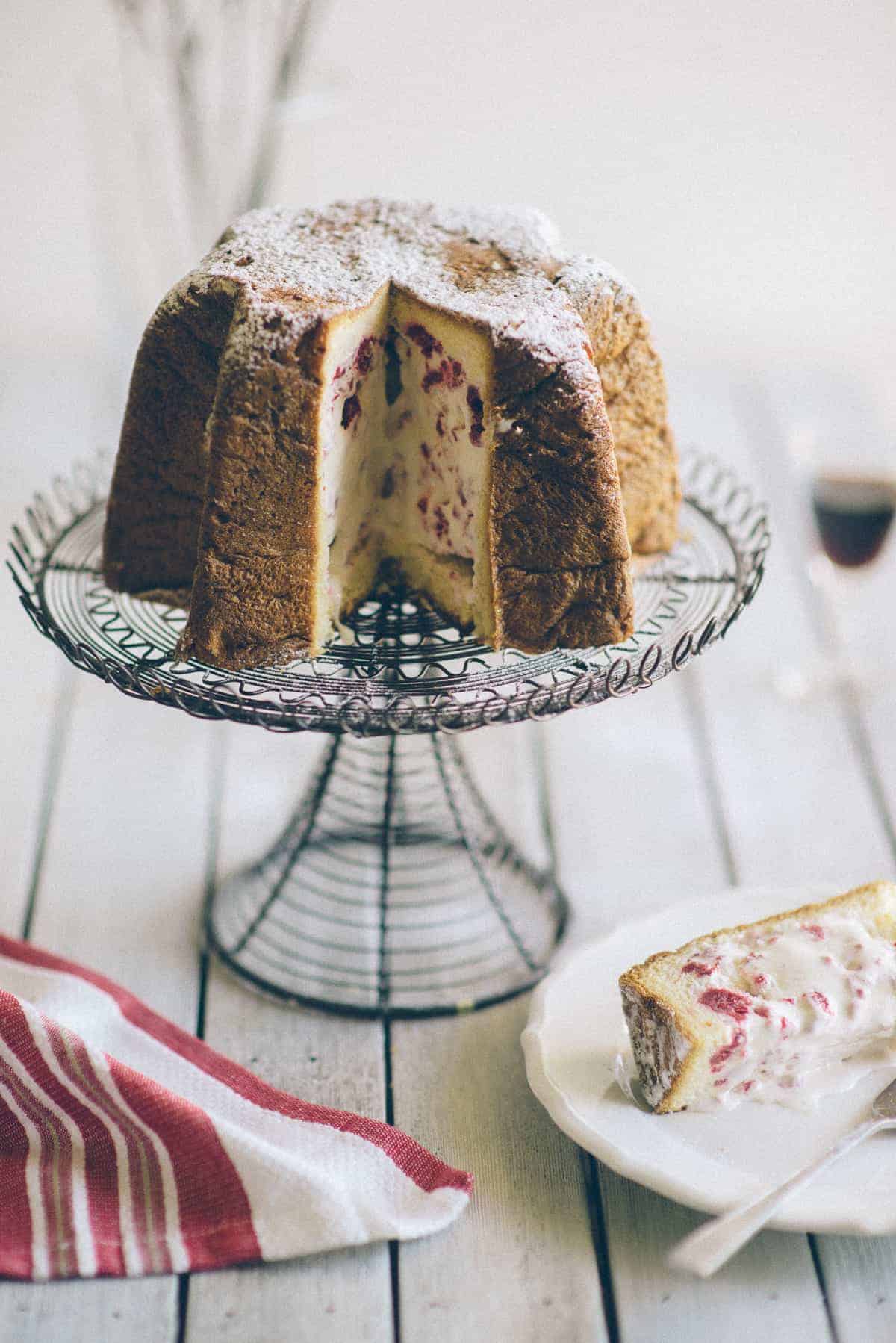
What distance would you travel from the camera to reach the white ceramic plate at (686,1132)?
5.11 feet

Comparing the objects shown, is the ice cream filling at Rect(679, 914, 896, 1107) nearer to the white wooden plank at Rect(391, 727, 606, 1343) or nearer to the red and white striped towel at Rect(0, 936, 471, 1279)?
the white wooden plank at Rect(391, 727, 606, 1343)

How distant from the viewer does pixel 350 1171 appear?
1670 millimetres

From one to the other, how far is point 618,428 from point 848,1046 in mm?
830

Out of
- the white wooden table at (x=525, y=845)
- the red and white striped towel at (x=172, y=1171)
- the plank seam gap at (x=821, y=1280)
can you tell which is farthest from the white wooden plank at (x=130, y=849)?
the plank seam gap at (x=821, y=1280)

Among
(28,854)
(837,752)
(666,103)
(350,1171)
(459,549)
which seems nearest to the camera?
(350,1171)

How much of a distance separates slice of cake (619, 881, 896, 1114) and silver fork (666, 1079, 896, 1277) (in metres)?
0.12

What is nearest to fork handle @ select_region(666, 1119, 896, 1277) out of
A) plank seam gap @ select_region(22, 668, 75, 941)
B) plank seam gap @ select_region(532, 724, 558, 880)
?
plank seam gap @ select_region(532, 724, 558, 880)

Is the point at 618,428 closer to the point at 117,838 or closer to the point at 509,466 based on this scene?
the point at 509,466

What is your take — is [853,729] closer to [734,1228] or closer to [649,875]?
[649,875]

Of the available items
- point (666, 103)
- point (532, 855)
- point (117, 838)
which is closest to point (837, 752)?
point (532, 855)

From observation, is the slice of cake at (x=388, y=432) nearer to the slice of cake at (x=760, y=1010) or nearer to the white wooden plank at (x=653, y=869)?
the slice of cake at (x=760, y=1010)

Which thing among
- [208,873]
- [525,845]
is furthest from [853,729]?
[208,873]

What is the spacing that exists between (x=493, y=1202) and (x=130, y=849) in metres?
0.89

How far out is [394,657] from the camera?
72.0 inches
